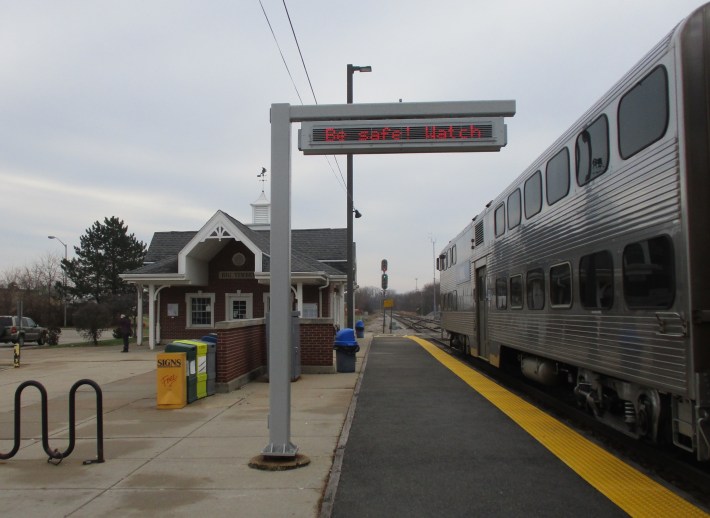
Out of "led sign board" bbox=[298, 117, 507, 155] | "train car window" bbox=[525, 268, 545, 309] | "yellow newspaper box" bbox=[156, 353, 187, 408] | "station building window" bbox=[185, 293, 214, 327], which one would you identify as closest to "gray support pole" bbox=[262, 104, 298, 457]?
"led sign board" bbox=[298, 117, 507, 155]

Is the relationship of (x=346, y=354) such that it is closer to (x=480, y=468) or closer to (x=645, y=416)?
(x=480, y=468)

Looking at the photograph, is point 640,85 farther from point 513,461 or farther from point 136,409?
point 136,409

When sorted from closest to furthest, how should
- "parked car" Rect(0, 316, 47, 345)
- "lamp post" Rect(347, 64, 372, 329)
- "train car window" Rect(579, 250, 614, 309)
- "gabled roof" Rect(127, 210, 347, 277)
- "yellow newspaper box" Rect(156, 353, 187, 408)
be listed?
1. "train car window" Rect(579, 250, 614, 309)
2. "yellow newspaper box" Rect(156, 353, 187, 408)
3. "lamp post" Rect(347, 64, 372, 329)
4. "gabled roof" Rect(127, 210, 347, 277)
5. "parked car" Rect(0, 316, 47, 345)

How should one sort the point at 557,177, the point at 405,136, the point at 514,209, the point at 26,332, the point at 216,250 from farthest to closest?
the point at 26,332 < the point at 216,250 < the point at 514,209 < the point at 557,177 < the point at 405,136

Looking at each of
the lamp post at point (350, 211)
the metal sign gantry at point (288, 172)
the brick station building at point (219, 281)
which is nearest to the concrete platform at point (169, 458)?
the metal sign gantry at point (288, 172)

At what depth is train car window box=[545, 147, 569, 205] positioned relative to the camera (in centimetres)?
795

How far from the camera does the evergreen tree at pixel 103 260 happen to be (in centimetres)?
5688

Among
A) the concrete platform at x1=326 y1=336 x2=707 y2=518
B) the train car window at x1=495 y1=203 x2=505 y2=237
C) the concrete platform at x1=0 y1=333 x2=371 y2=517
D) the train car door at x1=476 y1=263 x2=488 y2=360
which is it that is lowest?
the concrete platform at x1=0 y1=333 x2=371 y2=517

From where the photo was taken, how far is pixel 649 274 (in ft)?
17.6

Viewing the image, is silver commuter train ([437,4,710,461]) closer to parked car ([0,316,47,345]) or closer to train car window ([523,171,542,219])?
train car window ([523,171,542,219])

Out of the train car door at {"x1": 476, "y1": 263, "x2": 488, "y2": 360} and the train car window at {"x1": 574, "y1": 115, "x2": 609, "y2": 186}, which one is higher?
the train car window at {"x1": 574, "y1": 115, "x2": 609, "y2": 186}

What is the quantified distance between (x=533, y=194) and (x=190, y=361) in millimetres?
6119

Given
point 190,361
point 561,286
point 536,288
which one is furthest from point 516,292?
point 190,361

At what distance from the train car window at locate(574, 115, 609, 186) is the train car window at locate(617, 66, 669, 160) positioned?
1.38ft
